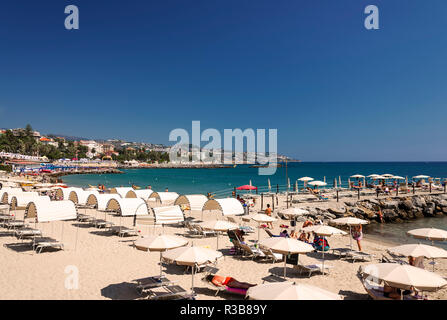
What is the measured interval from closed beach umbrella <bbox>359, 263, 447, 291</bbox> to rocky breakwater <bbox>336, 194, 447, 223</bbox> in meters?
16.8

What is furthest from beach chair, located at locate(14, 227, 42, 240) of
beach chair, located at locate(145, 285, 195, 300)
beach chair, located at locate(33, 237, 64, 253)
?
beach chair, located at locate(145, 285, 195, 300)

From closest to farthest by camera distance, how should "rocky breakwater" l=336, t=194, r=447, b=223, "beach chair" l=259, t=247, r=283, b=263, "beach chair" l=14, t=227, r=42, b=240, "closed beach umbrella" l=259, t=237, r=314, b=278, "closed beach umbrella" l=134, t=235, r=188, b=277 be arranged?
1. "closed beach umbrella" l=134, t=235, r=188, b=277
2. "closed beach umbrella" l=259, t=237, r=314, b=278
3. "beach chair" l=259, t=247, r=283, b=263
4. "beach chair" l=14, t=227, r=42, b=240
5. "rocky breakwater" l=336, t=194, r=447, b=223

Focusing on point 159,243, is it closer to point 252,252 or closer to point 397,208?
point 252,252

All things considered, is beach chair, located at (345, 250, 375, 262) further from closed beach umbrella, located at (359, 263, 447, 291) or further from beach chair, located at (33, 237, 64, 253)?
beach chair, located at (33, 237, 64, 253)

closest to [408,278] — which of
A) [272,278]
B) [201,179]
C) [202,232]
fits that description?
[272,278]

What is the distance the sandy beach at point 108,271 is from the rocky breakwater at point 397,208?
32.6 feet

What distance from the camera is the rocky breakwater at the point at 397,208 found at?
22.3 metres

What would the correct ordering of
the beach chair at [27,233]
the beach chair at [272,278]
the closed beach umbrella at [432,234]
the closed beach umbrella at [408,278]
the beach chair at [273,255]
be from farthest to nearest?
the beach chair at [27,233] < the beach chair at [273,255] < the closed beach umbrella at [432,234] < the beach chair at [272,278] < the closed beach umbrella at [408,278]

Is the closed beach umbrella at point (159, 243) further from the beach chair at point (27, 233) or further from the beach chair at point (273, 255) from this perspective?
the beach chair at point (27, 233)

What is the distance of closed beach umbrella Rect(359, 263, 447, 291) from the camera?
5.50 metres

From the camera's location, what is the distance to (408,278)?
5.61 m

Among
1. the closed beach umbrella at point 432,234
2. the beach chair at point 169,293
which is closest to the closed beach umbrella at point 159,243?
the beach chair at point 169,293

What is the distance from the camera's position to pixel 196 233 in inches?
576
